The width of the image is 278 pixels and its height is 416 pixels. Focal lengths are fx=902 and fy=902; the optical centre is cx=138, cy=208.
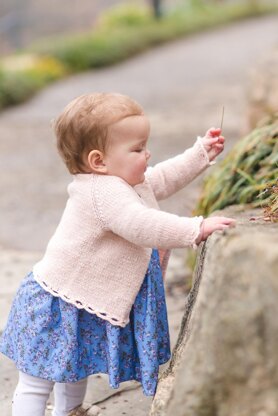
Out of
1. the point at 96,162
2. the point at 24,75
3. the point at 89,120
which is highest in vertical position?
the point at 89,120

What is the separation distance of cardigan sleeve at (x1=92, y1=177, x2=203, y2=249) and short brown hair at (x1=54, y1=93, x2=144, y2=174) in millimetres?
119

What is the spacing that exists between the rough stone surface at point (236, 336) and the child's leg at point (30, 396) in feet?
2.72

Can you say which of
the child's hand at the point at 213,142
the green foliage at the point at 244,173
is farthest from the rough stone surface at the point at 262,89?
the child's hand at the point at 213,142

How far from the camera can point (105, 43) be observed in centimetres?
1558

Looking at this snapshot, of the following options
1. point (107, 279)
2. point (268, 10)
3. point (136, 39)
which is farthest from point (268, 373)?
point (268, 10)

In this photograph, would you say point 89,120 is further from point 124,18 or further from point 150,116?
point 124,18

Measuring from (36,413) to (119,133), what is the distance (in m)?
0.90

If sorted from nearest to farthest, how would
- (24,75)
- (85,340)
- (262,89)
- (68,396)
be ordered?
(85,340) < (68,396) < (262,89) < (24,75)

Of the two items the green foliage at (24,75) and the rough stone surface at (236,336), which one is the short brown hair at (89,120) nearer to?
the rough stone surface at (236,336)

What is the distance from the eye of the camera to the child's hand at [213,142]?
9.63 feet

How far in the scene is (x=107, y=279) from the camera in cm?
271

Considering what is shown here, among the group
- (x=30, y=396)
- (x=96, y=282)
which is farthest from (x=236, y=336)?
(x=30, y=396)

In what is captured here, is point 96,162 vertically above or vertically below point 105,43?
above

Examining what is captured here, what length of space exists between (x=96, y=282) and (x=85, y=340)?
0.18 metres
